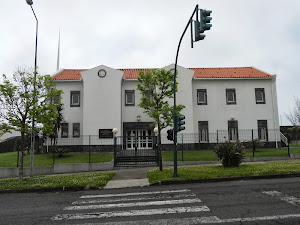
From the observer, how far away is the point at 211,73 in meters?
26.2

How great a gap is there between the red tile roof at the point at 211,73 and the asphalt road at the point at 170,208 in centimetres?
1850

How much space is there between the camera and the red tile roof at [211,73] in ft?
83.2

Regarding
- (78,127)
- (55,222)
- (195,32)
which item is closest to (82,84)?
(78,127)

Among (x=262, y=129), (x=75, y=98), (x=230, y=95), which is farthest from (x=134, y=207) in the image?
(x=262, y=129)

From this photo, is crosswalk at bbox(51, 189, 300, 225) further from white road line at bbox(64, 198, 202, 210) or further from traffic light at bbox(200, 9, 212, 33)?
traffic light at bbox(200, 9, 212, 33)

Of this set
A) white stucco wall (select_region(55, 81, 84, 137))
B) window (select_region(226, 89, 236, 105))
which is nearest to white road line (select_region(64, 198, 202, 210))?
white stucco wall (select_region(55, 81, 84, 137))

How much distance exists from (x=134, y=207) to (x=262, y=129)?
22.1 metres

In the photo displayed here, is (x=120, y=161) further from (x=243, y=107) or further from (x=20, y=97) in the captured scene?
(x=243, y=107)

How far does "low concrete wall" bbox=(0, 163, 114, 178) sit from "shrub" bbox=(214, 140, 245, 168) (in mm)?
7665

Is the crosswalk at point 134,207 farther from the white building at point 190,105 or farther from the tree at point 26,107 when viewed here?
the white building at point 190,105

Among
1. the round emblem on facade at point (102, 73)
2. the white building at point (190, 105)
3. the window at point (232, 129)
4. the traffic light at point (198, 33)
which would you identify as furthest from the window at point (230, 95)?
the traffic light at point (198, 33)

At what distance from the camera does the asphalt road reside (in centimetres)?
515

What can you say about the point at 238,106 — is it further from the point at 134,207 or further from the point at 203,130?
the point at 134,207

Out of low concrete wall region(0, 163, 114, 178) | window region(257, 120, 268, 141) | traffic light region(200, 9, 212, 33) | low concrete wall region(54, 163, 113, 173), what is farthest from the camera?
window region(257, 120, 268, 141)
